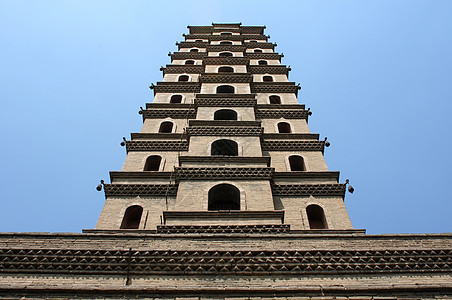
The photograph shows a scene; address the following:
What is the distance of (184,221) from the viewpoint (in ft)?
47.8

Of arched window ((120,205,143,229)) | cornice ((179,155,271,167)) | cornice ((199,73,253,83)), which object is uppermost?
cornice ((199,73,253,83))

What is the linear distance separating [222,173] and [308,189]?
3.43 metres

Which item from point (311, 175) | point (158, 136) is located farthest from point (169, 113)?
point (311, 175)

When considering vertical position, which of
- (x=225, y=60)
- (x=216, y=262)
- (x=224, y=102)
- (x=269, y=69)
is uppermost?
(x=269, y=69)

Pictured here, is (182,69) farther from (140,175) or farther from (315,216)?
(315,216)

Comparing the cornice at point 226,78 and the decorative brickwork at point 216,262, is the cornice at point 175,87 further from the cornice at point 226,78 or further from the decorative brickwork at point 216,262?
the decorative brickwork at point 216,262

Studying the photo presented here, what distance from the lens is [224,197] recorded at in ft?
56.0

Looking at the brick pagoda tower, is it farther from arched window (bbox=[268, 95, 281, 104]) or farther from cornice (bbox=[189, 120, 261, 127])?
arched window (bbox=[268, 95, 281, 104])

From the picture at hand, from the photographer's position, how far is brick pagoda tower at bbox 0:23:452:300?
9.70 m

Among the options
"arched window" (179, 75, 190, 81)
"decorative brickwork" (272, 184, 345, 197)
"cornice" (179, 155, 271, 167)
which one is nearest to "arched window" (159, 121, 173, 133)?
"cornice" (179, 155, 271, 167)

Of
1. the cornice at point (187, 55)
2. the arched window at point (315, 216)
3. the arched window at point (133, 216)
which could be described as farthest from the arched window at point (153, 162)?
the cornice at point (187, 55)

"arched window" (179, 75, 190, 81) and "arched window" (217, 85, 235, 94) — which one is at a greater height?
"arched window" (179, 75, 190, 81)

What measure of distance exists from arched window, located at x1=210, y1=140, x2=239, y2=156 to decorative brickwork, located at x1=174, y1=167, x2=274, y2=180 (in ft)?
8.64

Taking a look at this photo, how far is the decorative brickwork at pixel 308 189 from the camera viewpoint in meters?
17.9
